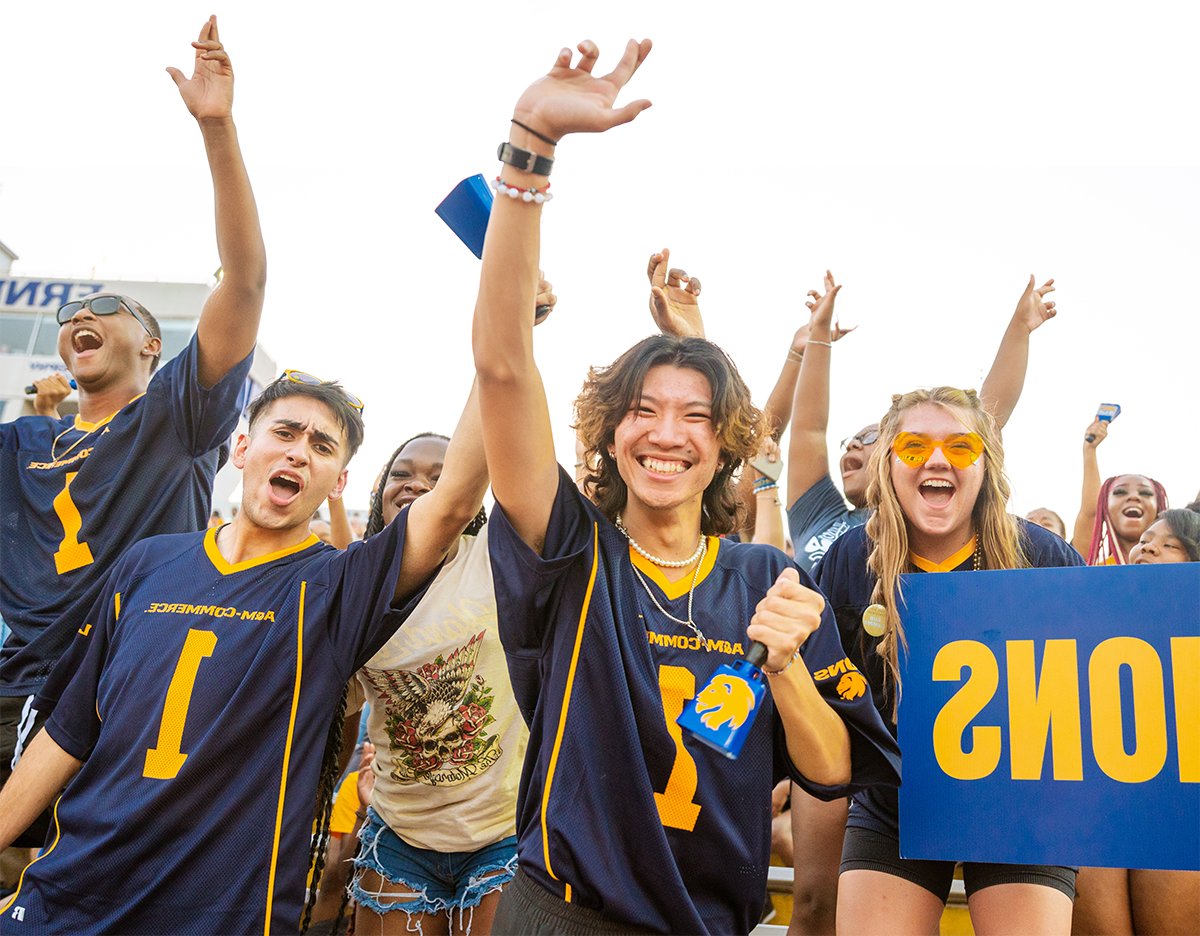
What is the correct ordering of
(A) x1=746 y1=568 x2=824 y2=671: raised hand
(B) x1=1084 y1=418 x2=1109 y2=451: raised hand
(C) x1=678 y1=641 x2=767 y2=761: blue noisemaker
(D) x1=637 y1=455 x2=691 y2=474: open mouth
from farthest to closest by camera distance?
(B) x1=1084 y1=418 x2=1109 y2=451: raised hand, (D) x1=637 y1=455 x2=691 y2=474: open mouth, (A) x1=746 y1=568 x2=824 y2=671: raised hand, (C) x1=678 y1=641 x2=767 y2=761: blue noisemaker

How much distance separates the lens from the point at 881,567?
2322mm

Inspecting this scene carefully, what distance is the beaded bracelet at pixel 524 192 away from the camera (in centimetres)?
149

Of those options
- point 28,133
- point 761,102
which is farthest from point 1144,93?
point 28,133

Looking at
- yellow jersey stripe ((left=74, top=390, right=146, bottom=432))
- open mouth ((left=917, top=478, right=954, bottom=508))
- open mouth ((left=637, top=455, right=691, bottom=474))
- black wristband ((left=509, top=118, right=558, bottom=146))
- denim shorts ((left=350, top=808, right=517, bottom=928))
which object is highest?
black wristband ((left=509, top=118, right=558, bottom=146))

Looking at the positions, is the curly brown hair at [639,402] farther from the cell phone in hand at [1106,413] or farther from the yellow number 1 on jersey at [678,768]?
the cell phone in hand at [1106,413]

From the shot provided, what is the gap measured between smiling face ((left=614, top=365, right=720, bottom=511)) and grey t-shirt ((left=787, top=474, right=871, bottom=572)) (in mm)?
1444

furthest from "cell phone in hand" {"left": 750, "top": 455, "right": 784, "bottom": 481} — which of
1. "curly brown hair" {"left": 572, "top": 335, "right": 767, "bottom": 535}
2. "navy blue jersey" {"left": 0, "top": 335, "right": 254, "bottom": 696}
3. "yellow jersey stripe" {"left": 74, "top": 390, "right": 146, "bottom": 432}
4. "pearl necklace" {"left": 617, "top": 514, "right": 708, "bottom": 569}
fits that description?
"yellow jersey stripe" {"left": 74, "top": 390, "right": 146, "bottom": 432}

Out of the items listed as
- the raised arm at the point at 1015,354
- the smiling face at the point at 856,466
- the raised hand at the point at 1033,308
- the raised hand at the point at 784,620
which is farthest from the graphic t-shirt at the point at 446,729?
the raised hand at the point at 1033,308

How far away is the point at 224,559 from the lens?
218 cm

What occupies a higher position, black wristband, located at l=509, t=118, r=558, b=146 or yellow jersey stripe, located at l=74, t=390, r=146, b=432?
black wristband, located at l=509, t=118, r=558, b=146

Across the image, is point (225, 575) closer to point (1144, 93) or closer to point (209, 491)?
point (209, 491)

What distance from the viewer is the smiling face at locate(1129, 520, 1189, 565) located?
3.18 meters

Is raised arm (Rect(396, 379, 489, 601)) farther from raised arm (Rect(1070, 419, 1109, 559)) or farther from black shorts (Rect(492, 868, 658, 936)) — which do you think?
raised arm (Rect(1070, 419, 1109, 559))

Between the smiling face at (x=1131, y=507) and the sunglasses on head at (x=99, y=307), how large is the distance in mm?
4198
